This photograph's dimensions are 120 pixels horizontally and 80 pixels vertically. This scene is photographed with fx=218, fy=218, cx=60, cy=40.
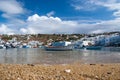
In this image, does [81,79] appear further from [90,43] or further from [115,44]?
[90,43]

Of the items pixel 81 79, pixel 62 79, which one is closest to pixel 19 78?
pixel 62 79

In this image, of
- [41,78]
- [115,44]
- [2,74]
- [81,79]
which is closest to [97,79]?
[81,79]

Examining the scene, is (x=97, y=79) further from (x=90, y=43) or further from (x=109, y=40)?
(x=90, y=43)

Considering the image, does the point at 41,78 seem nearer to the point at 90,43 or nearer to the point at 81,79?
the point at 81,79

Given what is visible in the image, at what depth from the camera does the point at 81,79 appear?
10070mm

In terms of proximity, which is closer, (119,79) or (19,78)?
(19,78)

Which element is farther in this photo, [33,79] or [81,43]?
[81,43]

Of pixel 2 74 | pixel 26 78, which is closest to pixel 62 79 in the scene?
pixel 26 78

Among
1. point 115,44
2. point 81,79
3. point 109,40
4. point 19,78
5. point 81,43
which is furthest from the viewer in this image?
point 81,43

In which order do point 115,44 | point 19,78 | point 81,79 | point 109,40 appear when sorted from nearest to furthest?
point 19,78 < point 81,79 < point 115,44 < point 109,40

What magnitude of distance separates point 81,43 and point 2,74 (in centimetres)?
17801

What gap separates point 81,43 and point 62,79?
177 m

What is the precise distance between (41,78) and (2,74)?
1.63 metres

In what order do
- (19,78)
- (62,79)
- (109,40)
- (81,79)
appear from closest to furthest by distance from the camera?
(19,78)
(62,79)
(81,79)
(109,40)
